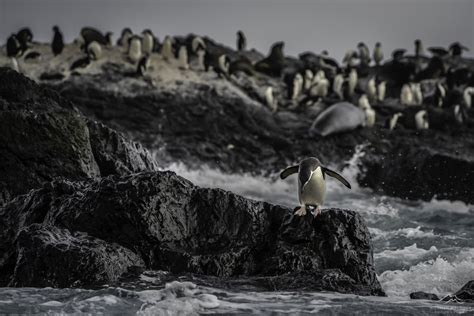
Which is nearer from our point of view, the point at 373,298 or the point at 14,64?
the point at 373,298

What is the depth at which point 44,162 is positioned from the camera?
877 cm

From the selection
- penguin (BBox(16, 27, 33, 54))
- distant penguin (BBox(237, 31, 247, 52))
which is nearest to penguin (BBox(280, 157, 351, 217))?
penguin (BBox(16, 27, 33, 54))

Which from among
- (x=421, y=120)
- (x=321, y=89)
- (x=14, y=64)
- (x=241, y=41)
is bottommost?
(x=421, y=120)

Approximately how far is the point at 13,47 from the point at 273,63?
7.68 meters

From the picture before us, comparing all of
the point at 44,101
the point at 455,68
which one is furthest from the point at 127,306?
the point at 455,68

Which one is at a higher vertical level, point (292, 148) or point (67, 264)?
point (292, 148)

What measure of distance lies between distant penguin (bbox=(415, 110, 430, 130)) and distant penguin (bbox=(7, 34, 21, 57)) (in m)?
9.82

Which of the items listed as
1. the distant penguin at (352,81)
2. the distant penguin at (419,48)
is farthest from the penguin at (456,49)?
the distant penguin at (352,81)

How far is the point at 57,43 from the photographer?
21656mm

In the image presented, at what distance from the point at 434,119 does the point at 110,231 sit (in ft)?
52.6

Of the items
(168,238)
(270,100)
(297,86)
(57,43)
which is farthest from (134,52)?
(168,238)

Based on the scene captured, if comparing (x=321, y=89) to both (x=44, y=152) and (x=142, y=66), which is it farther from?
(x=44, y=152)

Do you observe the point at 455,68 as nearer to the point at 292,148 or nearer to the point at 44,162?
the point at 292,148

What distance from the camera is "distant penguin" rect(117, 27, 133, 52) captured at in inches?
927
